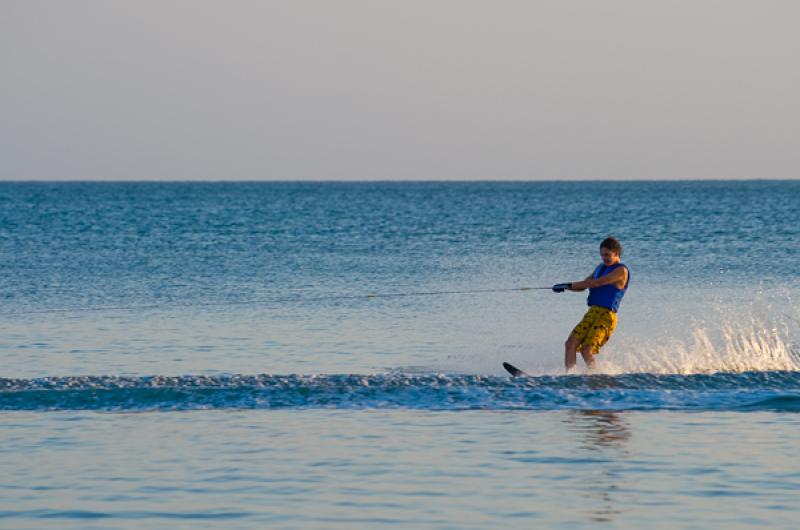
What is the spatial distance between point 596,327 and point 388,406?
87.1 inches

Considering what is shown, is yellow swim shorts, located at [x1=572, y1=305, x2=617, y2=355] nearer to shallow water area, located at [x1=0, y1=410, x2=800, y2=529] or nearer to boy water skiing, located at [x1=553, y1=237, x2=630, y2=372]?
boy water skiing, located at [x1=553, y1=237, x2=630, y2=372]

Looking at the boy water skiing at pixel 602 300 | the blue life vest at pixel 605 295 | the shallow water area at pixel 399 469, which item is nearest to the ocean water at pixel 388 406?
the shallow water area at pixel 399 469

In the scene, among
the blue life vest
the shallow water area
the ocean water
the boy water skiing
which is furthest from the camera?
the blue life vest

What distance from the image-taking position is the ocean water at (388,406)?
828 centimetres

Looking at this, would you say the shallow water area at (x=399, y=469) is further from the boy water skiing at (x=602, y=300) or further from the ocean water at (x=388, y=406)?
the boy water skiing at (x=602, y=300)

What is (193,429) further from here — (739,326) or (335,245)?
(335,245)

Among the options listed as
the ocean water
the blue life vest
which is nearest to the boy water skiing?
the blue life vest

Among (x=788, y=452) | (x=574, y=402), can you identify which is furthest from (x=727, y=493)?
(x=574, y=402)

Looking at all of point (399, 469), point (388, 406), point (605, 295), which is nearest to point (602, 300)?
point (605, 295)

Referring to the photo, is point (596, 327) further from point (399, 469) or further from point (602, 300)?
point (399, 469)

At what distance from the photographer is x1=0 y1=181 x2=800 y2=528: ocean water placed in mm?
8281

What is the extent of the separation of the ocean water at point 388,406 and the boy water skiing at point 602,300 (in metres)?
0.36

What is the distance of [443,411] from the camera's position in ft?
38.3

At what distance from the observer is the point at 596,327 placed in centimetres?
1286
